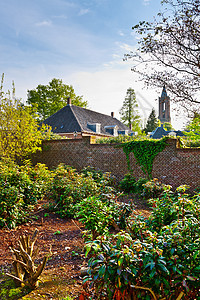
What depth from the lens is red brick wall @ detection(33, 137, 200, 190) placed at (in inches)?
363

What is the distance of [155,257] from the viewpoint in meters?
1.78

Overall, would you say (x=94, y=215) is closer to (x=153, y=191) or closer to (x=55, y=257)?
(x=55, y=257)

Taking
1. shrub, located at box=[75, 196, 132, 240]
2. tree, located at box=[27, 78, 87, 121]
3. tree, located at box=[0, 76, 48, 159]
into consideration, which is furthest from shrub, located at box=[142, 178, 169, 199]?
tree, located at box=[27, 78, 87, 121]

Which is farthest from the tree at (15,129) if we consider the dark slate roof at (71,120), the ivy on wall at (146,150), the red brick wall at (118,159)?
the dark slate roof at (71,120)

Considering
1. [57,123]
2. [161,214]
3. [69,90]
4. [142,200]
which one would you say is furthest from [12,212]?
[69,90]

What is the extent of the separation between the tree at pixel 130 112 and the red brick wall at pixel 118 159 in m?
24.8

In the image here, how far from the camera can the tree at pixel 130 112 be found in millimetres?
35719

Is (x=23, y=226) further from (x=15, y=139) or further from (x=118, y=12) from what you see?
(x=15, y=139)

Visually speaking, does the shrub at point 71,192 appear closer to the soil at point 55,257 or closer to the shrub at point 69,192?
the shrub at point 69,192

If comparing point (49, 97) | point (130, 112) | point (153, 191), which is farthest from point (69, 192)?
point (130, 112)

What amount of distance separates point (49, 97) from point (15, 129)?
1797 centimetres

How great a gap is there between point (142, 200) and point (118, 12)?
18.6 feet

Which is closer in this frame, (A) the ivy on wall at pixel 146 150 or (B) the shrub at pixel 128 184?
(B) the shrub at pixel 128 184

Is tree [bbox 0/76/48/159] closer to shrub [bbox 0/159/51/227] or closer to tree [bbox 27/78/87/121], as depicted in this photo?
shrub [bbox 0/159/51/227]
